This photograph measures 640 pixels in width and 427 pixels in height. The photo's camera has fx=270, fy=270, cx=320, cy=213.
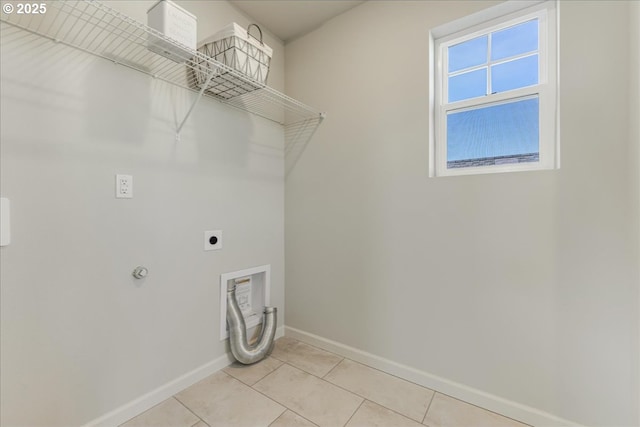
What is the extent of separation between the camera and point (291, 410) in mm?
1413

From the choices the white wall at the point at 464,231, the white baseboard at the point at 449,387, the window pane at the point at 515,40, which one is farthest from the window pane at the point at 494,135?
the white baseboard at the point at 449,387

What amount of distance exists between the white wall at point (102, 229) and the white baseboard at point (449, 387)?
836mm

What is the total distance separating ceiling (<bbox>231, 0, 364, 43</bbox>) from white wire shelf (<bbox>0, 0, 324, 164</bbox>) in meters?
0.61

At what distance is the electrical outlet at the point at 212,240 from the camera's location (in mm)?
1693

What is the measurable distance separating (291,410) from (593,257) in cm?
161

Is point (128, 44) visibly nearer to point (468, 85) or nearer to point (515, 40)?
point (468, 85)

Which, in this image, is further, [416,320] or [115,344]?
[416,320]

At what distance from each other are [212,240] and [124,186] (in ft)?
1.88

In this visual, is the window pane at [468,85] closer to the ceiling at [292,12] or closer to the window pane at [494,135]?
the window pane at [494,135]

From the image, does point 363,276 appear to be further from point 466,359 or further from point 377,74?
point 377,74

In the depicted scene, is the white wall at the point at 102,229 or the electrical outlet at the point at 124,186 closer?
the white wall at the point at 102,229

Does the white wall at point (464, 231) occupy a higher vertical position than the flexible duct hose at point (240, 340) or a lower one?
higher

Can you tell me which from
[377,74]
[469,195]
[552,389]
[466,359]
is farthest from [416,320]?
[377,74]

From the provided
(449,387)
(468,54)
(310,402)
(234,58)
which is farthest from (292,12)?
(449,387)
